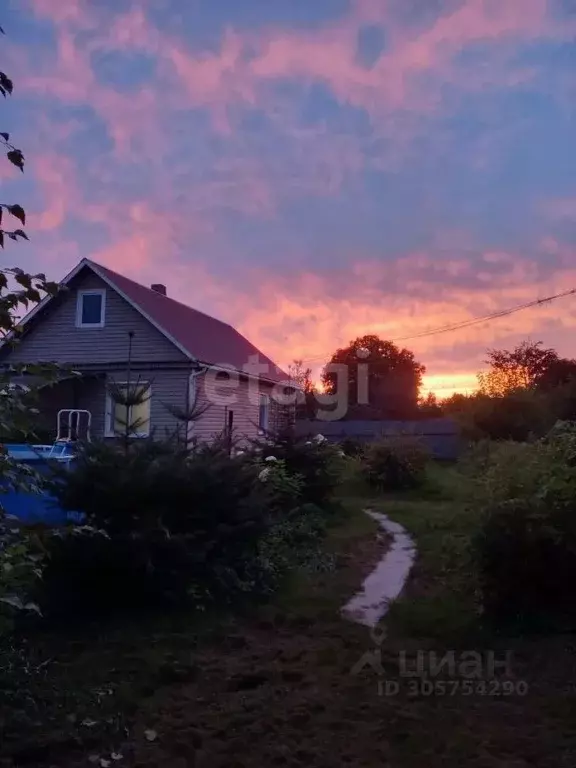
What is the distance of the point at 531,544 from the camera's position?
505 centimetres

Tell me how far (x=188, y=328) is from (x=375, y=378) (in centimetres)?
3183

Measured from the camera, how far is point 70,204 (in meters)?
9.47

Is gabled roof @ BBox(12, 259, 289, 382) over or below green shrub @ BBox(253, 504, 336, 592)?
over

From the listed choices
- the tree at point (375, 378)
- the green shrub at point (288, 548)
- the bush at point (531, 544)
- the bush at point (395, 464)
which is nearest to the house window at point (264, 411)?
the bush at point (395, 464)

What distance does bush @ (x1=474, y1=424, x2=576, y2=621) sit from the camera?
16.5 feet

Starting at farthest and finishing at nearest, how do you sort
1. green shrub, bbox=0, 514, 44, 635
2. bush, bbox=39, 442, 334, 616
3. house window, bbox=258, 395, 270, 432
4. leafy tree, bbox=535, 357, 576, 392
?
1. leafy tree, bbox=535, 357, 576, 392
2. house window, bbox=258, 395, 270, 432
3. bush, bbox=39, 442, 334, 616
4. green shrub, bbox=0, 514, 44, 635

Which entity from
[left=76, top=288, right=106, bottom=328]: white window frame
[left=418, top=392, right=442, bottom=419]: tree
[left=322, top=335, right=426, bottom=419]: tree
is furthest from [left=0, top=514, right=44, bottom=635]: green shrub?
[left=322, top=335, right=426, bottom=419]: tree

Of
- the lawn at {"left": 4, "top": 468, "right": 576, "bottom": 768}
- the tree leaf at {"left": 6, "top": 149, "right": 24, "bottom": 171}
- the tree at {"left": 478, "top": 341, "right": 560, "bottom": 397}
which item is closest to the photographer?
the tree leaf at {"left": 6, "top": 149, "right": 24, "bottom": 171}

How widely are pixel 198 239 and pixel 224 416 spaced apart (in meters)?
6.40

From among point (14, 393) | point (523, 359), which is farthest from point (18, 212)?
point (523, 359)

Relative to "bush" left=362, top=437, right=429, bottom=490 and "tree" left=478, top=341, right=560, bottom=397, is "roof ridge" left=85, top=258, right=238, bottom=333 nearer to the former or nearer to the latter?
"bush" left=362, top=437, right=429, bottom=490

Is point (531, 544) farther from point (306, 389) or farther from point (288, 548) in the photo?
point (306, 389)

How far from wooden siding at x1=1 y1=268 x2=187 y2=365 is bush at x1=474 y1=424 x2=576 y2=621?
11.3 m

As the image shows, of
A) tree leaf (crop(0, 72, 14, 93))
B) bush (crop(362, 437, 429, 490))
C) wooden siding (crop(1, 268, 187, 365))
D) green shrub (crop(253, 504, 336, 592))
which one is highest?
wooden siding (crop(1, 268, 187, 365))
